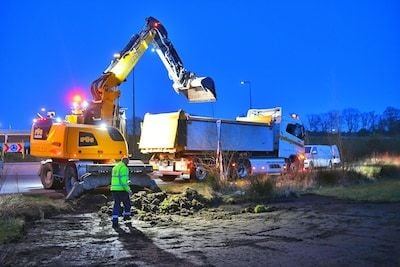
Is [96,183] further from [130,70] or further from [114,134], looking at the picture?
[130,70]

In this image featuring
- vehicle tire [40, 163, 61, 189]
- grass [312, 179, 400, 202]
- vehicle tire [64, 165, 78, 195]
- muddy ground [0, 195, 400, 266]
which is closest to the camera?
muddy ground [0, 195, 400, 266]

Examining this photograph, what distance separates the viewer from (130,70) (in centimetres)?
2088

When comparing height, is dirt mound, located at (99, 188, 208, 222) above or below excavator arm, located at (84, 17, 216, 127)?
below

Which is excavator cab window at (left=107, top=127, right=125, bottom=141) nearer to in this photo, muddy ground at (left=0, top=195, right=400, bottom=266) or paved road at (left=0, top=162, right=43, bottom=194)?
paved road at (left=0, top=162, right=43, bottom=194)

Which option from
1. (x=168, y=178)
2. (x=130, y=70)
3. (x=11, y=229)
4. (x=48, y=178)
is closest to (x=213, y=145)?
(x=168, y=178)

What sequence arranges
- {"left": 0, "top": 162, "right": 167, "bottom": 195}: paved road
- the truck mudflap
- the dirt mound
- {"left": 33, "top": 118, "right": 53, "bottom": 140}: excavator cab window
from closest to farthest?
the dirt mound, the truck mudflap, {"left": 33, "top": 118, "right": 53, "bottom": 140}: excavator cab window, {"left": 0, "top": 162, "right": 167, "bottom": 195}: paved road

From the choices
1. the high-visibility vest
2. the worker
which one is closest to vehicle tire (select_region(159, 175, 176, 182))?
the worker

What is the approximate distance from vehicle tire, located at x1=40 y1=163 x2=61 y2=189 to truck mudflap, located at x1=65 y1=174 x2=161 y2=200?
3286 mm

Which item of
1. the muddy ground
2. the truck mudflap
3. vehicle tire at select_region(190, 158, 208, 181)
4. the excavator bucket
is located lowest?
the muddy ground

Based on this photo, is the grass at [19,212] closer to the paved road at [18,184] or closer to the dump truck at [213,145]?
the paved road at [18,184]

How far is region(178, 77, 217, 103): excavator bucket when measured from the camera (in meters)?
20.0

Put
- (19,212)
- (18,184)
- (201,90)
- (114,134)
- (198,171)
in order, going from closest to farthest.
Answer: (19,212) → (114,134) → (201,90) → (18,184) → (198,171)

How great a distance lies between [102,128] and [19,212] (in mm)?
6569

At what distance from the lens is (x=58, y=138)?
60.2 feet
